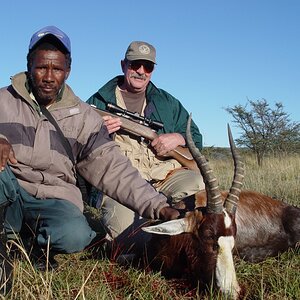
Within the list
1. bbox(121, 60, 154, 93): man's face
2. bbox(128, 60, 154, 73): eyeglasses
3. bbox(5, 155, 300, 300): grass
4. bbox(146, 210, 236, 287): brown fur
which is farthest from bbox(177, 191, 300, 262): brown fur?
bbox(128, 60, 154, 73): eyeglasses

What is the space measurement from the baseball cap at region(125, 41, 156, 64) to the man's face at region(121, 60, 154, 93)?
0.23 feet

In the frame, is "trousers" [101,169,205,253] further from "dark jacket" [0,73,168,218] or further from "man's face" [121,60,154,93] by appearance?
"man's face" [121,60,154,93]

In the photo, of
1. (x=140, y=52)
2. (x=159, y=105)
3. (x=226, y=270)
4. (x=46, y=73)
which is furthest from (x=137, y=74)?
(x=226, y=270)

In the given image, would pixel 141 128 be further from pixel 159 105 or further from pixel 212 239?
pixel 212 239

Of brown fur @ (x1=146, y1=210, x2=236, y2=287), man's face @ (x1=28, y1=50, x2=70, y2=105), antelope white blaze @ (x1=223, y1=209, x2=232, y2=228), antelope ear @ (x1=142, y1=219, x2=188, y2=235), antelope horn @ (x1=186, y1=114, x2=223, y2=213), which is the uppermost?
man's face @ (x1=28, y1=50, x2=70, y2=105)

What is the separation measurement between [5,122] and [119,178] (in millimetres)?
1035

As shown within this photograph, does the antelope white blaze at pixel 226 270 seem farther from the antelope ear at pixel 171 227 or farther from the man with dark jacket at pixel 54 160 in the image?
the man with dark jacket at pixel 54 160

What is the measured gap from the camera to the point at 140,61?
6.84 metres

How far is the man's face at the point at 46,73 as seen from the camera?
15.4ft

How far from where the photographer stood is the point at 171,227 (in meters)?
4.22

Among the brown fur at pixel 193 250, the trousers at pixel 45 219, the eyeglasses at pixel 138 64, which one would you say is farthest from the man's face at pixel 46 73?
the eyeglasses at pixel 138 64

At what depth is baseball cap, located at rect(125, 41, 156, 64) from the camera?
679cm

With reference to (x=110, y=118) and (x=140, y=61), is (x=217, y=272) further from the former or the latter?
(x=140, y=61)

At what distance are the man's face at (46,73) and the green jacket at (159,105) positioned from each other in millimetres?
2088
